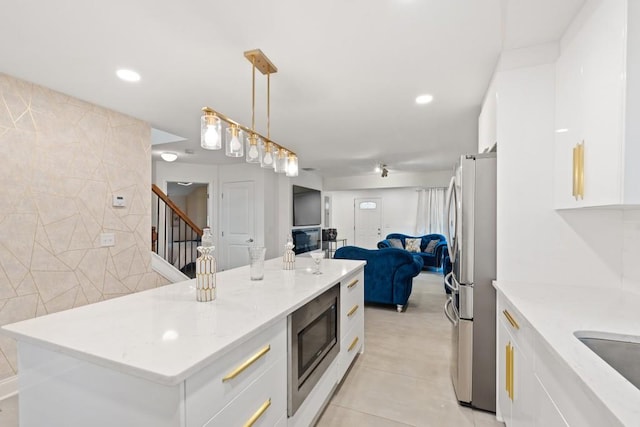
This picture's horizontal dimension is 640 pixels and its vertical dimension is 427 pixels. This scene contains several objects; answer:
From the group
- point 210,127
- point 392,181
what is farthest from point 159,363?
point 392,181

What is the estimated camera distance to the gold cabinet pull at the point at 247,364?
1.03 meters

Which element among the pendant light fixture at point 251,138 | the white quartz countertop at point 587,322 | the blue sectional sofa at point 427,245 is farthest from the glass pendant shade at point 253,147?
the blue sectional sofa at point 427,245

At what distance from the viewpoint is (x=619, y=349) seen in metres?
1.10

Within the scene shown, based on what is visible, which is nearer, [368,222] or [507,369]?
[507,369]

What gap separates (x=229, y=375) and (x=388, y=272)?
3240 millimetres

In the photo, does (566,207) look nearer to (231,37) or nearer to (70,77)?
(231,37)

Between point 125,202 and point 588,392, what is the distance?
350 centimetres

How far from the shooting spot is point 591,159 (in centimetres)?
140

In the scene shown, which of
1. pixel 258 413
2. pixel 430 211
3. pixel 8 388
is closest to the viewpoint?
pixel 258 413

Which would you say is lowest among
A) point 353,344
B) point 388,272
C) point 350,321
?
point 353,344

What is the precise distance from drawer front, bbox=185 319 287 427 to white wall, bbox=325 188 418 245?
7.50 metres

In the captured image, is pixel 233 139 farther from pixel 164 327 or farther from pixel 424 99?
pixel 424 99

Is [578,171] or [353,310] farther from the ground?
[578,171]

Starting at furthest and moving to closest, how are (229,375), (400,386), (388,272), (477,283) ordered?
(388,272), (400,386), (477,283), (229,375)
